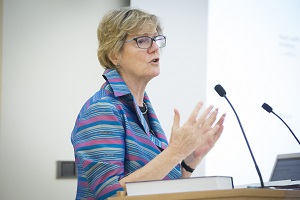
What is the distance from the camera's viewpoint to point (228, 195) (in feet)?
4.48

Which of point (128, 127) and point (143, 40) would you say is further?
point (143, 40)

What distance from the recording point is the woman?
1773 millimetres

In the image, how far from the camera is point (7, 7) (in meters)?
3.55

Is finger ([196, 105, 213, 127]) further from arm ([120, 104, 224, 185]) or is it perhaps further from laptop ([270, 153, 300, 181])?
laptop ([270, 153, 300, 181])

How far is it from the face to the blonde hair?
0.03m

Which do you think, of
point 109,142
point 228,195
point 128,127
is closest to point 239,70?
point 128,127

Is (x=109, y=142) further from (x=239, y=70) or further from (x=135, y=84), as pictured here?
(x=239, y=70)

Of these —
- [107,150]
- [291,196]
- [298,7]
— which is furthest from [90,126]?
[298,7]

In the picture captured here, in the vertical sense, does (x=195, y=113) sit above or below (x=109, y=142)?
above

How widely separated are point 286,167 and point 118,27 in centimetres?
126

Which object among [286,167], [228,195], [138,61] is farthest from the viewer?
[286,167]

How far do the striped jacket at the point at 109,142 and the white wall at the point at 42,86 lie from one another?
1626 mm

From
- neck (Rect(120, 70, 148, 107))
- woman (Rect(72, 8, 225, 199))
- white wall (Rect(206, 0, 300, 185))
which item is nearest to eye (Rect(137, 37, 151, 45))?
woman (Rect(72, 8, 225, 199))

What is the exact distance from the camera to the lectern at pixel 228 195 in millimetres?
1338
